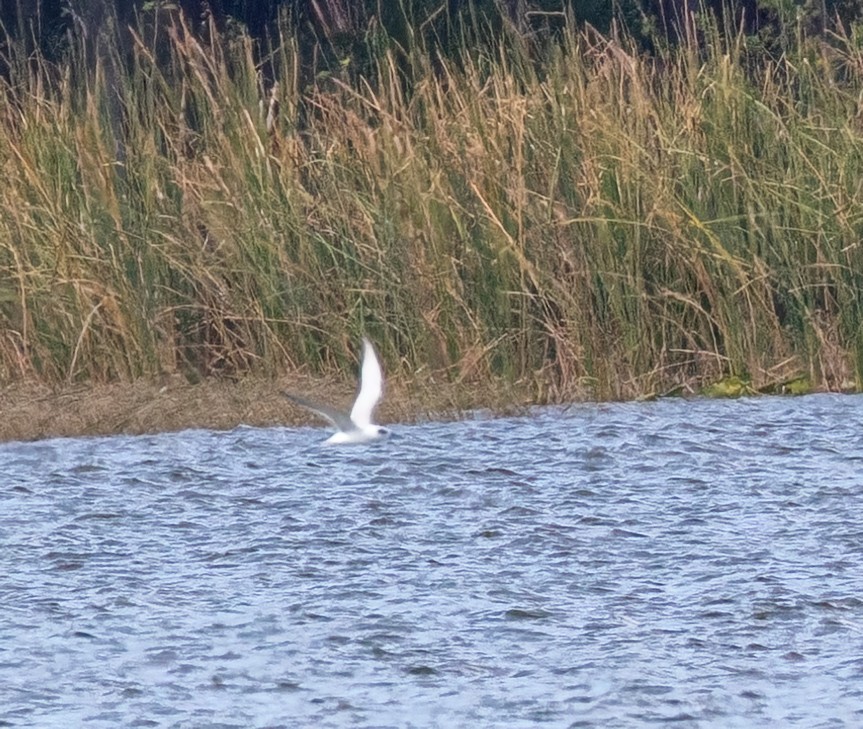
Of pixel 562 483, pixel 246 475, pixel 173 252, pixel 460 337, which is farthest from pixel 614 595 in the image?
pixel 173 252

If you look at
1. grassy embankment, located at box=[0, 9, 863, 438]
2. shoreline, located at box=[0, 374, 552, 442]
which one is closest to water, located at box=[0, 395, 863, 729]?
shoreline, located at box=[0, 374, 552, 442]

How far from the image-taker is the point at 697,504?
6.46 metres

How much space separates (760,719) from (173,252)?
474 centimetres

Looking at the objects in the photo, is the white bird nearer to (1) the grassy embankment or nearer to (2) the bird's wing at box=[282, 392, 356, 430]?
(2) the bird's wing at box=[282, 392, 356, 430]

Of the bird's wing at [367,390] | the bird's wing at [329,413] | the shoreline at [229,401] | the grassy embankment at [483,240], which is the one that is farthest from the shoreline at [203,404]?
the bird's wing at [329,413]

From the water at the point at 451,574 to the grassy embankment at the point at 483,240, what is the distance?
371mm

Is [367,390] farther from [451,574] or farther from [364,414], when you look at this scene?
[451,574]

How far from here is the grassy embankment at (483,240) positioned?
8.30 metres

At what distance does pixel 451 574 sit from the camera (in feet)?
18.5

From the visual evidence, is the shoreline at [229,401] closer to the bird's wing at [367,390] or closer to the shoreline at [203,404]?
the shoreline at [203,404]

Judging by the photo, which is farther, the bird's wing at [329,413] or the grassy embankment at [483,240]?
the grassy embankment at [483,240]

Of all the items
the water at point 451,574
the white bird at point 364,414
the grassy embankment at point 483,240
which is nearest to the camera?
the water at point 451,574

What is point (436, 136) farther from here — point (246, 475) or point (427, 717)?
point (427, 717)

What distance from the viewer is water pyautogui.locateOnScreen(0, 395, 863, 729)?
4.44 m
